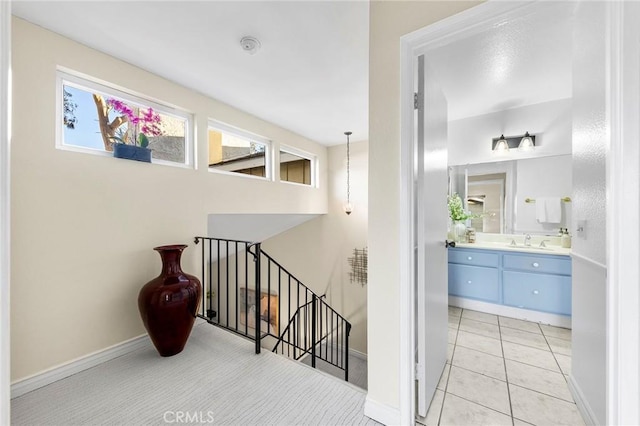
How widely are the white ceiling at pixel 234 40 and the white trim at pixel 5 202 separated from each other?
43.3 inches

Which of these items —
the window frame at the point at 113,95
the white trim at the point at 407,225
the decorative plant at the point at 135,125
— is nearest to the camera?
the white trim at the point at 407,225

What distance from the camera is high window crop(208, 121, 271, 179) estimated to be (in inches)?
114

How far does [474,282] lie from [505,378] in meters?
1.32

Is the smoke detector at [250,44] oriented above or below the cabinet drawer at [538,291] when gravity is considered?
above

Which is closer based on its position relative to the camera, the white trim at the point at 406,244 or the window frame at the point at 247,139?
the white trim at the point at 406,244

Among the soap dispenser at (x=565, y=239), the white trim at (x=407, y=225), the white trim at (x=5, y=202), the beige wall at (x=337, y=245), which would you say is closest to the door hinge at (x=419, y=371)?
the white trim at (x=407, y=225)

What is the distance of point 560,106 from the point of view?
108 inches

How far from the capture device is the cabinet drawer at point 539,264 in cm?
248

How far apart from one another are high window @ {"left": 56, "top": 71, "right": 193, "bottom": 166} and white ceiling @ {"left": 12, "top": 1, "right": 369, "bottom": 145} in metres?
0.30

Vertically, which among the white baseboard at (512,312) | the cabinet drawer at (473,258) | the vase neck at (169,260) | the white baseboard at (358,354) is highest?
the vase neck at (169,260)

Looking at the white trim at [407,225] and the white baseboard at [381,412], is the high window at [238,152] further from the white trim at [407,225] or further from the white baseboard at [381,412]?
the white baseboard at [381,412]

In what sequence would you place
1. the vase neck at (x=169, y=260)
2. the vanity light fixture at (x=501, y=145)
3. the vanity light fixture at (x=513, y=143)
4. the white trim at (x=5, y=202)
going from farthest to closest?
the vanity light fixture at (x=501, y=145) → the vanity light fixture at (x=513, y=143) → the vase neck at (x=169, y=260) → the white trim at (x=5, y=202)

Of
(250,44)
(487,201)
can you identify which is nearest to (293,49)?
(250,44)

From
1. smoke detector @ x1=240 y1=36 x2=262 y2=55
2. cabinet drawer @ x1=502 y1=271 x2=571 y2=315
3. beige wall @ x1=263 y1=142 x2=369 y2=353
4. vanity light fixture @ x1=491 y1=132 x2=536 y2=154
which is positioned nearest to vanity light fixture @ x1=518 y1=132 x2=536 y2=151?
vanity light fixture @ x1=491 y1=132 x2=536 y2=154
